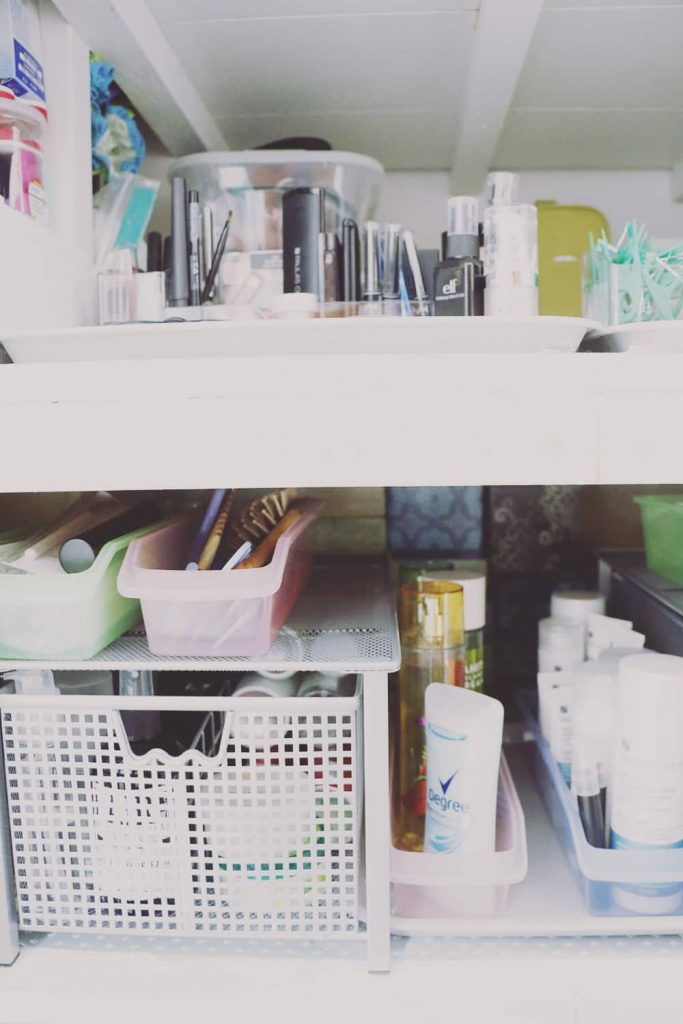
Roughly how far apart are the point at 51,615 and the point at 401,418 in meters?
0.29

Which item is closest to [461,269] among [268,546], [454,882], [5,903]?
[268,546]

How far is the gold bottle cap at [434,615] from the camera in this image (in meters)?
0.69

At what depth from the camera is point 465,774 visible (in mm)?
614

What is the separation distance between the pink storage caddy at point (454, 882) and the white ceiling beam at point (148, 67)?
74 cm

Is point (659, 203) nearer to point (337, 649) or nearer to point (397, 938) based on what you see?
point (337, 649)

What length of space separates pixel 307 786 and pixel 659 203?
88 centimetres

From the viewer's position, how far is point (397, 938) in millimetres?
608

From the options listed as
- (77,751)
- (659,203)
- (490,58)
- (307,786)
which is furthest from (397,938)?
(659,203)

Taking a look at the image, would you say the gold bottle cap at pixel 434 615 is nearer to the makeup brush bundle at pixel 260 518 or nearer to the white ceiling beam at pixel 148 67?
the makeup brush bundle at pixel 260 518

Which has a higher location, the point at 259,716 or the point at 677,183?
the point at 677,183

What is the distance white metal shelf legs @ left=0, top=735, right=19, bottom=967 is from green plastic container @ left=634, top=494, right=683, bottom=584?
640 millimetres

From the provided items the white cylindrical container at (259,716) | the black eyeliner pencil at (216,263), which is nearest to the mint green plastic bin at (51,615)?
the white cylindrical container at (259,716)

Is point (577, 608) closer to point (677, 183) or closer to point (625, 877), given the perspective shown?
point (625, 877)

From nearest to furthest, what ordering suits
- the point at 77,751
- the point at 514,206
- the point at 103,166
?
the point at 77,751 < the point at 514,206 < the point at 103,166
